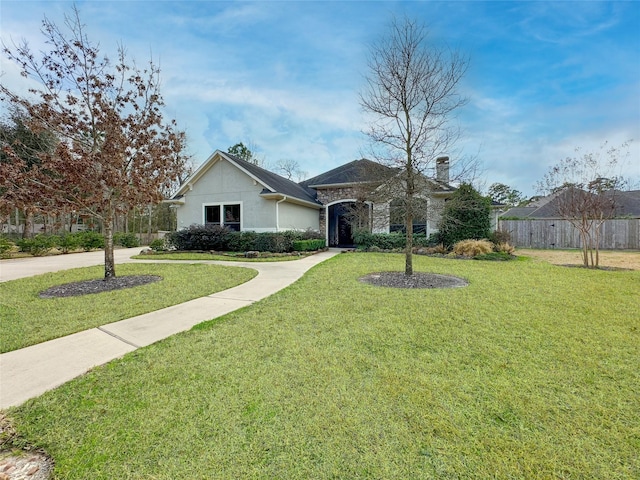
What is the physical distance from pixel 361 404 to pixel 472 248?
11728mm

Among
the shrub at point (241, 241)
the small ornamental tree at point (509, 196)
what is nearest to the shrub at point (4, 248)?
the shrub at point (241, 241)

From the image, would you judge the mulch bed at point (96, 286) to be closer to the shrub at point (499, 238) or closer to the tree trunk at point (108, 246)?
the tree trunk at point (108, 246)

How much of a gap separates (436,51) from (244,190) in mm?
11134

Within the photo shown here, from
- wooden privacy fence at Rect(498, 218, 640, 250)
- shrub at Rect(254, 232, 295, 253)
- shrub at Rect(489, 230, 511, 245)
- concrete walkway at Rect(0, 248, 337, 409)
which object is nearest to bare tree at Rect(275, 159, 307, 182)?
shrub at Rect(254, 232, 295, 253)

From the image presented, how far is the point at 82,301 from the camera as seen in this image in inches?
228

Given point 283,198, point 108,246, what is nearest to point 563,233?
point 283,198

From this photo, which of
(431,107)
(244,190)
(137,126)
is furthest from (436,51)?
(244,190)

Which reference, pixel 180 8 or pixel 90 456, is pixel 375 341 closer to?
pixel 90 456

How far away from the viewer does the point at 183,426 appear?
2.16m

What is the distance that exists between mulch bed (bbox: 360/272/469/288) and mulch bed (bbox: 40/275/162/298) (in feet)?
19.6

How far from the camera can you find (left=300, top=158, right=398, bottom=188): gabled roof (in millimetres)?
7508

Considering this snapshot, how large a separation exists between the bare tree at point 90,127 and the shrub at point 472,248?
11.8 metres

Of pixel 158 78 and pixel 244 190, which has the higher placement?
pixel 158 78

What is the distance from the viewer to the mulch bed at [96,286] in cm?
653
